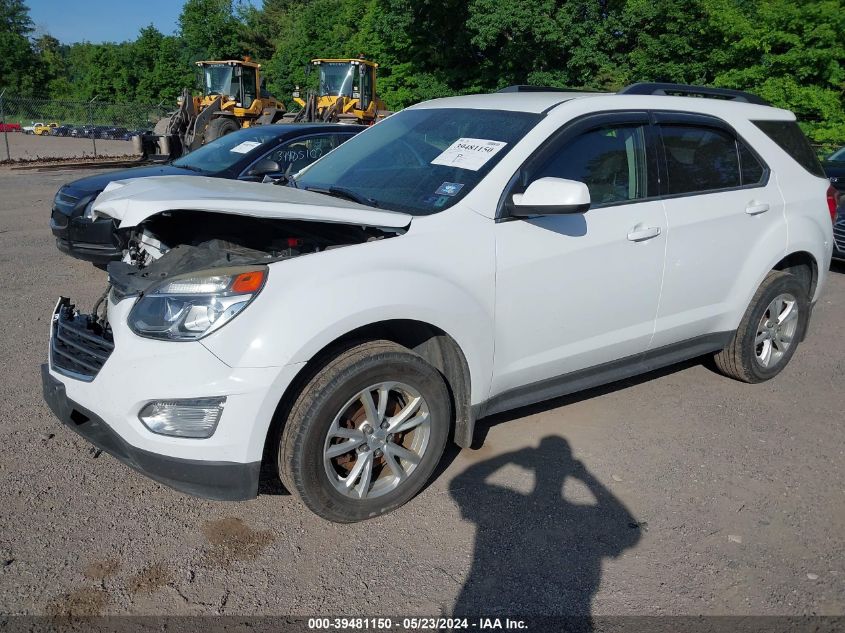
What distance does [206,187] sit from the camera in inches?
135

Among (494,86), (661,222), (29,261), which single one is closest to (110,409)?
(661,222)

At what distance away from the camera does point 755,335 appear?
486 centimetres

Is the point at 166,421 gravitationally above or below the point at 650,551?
above

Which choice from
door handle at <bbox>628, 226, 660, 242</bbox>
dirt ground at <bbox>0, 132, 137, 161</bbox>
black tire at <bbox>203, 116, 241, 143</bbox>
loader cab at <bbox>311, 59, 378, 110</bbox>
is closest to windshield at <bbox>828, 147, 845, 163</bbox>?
door handle at <bbox>628, 226, 660, 242</bbox>

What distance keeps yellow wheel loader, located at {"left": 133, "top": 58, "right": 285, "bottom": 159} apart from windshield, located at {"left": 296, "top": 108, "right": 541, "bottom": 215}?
14.9 m

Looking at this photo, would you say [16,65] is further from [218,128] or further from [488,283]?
[488,283]

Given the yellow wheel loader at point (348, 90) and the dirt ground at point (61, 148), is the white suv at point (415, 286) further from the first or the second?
the dirt ground at point (61, 148)

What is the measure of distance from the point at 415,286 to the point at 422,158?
3.55ft

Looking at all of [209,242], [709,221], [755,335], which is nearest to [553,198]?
[709,221]

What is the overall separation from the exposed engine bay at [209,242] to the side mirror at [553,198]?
24.4 inches

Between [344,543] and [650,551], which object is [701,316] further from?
[344,543]

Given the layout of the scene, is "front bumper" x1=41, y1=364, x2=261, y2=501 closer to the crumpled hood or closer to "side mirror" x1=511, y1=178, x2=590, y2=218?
the crumpled hood

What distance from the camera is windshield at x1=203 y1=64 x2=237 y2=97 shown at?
25.6 meters

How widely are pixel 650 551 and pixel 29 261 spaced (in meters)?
7.51
